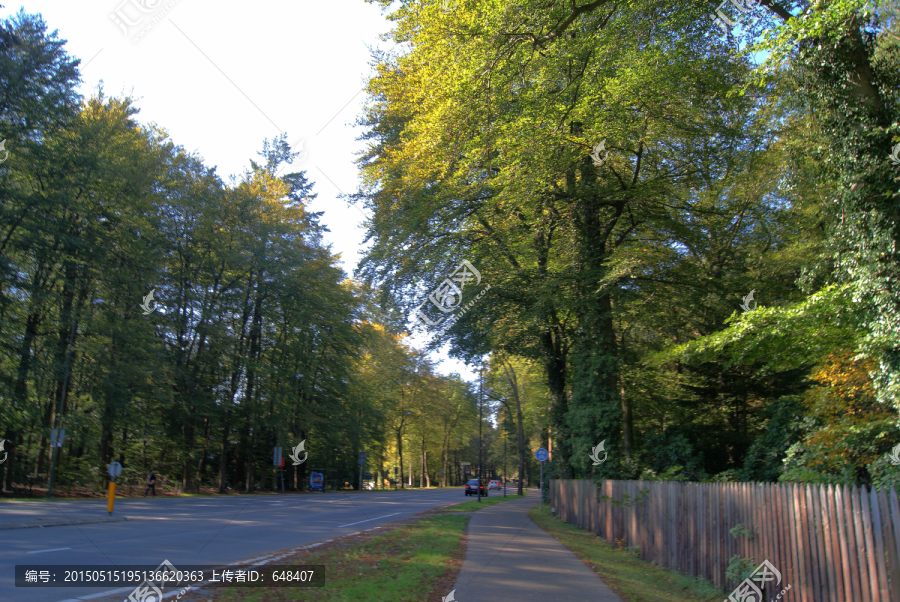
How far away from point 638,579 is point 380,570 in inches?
174

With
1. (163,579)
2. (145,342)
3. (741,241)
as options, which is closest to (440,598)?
(163,579)

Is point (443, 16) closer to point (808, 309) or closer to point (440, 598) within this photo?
point (808, 309)

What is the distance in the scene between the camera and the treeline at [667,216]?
9109 mm

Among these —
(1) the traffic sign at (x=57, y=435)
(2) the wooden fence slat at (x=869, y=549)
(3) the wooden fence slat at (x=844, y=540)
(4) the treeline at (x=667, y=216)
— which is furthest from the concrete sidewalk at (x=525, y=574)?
(1) the traffic sign at (x=57, y=435)

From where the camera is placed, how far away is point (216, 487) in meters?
38.5

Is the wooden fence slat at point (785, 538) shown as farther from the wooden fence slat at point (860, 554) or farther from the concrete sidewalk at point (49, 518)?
the concrete sidewalk at point (49, 518)

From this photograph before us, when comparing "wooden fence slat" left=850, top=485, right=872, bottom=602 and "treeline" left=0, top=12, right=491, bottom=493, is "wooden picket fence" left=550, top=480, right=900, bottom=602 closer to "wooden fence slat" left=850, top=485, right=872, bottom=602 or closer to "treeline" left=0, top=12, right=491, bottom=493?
"wooden fence slat" left=850, top=485, right=872, bottom=602

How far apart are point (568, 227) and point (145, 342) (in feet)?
76.9

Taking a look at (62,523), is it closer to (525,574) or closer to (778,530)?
(525,574)

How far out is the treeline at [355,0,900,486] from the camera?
911 cm

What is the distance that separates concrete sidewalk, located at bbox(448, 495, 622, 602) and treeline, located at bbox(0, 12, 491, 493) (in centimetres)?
2237

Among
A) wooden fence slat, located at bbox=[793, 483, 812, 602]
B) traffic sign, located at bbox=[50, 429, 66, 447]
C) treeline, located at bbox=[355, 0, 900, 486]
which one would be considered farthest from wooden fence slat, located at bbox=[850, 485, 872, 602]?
traffic sign, located at bbox=[50, 429, 66, 447]

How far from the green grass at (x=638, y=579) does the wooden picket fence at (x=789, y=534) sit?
0.26 m

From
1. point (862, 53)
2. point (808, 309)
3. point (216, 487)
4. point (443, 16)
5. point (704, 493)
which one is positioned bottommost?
point (216, 487)
